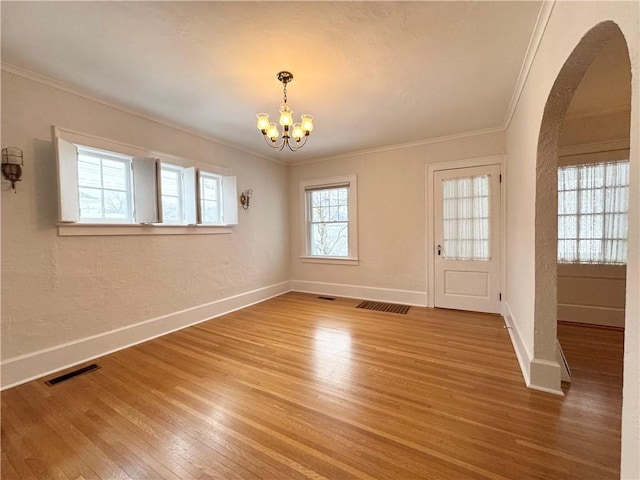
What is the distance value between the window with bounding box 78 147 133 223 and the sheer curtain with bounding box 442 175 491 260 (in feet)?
13.9

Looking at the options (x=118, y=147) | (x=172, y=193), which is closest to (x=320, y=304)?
(x=172, y=193)

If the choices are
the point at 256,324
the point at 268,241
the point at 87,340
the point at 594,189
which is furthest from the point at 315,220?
the point at 594,189

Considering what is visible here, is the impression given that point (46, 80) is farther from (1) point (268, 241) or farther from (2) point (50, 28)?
(1) point (268, 241)

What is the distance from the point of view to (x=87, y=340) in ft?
8.57

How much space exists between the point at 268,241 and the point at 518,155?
3.83 meters

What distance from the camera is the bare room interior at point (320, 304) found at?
152cm

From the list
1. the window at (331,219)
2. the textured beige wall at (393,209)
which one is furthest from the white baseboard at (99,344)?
the textured beige wall at (393,209)

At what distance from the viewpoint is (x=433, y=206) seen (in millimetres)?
4105

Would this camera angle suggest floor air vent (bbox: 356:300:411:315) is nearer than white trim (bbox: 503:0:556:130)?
No

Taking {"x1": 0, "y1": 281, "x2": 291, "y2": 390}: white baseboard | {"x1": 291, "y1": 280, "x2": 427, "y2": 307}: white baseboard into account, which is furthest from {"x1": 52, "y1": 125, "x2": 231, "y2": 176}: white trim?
{"x1": 291, "y1": 280, "x2": 427, "y2": 307}: white baseboard

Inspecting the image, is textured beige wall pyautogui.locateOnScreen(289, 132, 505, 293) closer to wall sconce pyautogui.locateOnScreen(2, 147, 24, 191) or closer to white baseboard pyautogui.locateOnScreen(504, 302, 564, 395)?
white baseboard pyautogui.locateOnScreen(504, 302, 564, 395)

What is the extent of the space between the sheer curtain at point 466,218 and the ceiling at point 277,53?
1.04 m

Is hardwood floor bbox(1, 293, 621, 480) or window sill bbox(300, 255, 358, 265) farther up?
window sill bbox(300, 255, 358, 265)

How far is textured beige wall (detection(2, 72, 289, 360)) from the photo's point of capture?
7.26 feet
